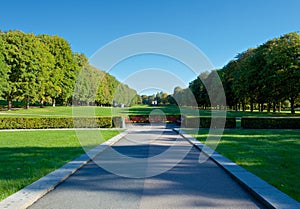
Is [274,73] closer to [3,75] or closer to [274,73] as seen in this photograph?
[274,73]

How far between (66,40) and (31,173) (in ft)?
175

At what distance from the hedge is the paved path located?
13.6 metres

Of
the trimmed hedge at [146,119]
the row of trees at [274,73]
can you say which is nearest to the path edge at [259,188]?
the trimmed hedge at [146,119]

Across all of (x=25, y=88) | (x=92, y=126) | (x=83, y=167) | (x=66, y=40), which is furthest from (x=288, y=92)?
A: (x=66, y=40)

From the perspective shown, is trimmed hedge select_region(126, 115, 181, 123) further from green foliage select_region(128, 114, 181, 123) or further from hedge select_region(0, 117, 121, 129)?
hedge select_region(0, 117, 121, 129)

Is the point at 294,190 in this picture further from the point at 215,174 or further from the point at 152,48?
the point at 152,48

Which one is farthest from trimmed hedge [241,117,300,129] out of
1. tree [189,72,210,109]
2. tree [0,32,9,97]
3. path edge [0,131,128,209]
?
tree [189,72,210,109]

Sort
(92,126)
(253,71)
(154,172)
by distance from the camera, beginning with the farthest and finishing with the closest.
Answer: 1. (253,71)
2. (92,126)
3. (154,172)

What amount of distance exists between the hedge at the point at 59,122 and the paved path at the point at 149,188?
44.8 ft

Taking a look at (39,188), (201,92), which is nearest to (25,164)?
(39,188)

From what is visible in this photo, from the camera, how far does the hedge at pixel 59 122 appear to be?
2062 centimetres

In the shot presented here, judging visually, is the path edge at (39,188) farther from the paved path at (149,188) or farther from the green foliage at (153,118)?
the green foliage at (153,118)

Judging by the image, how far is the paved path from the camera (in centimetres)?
468

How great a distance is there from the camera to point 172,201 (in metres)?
4.78
